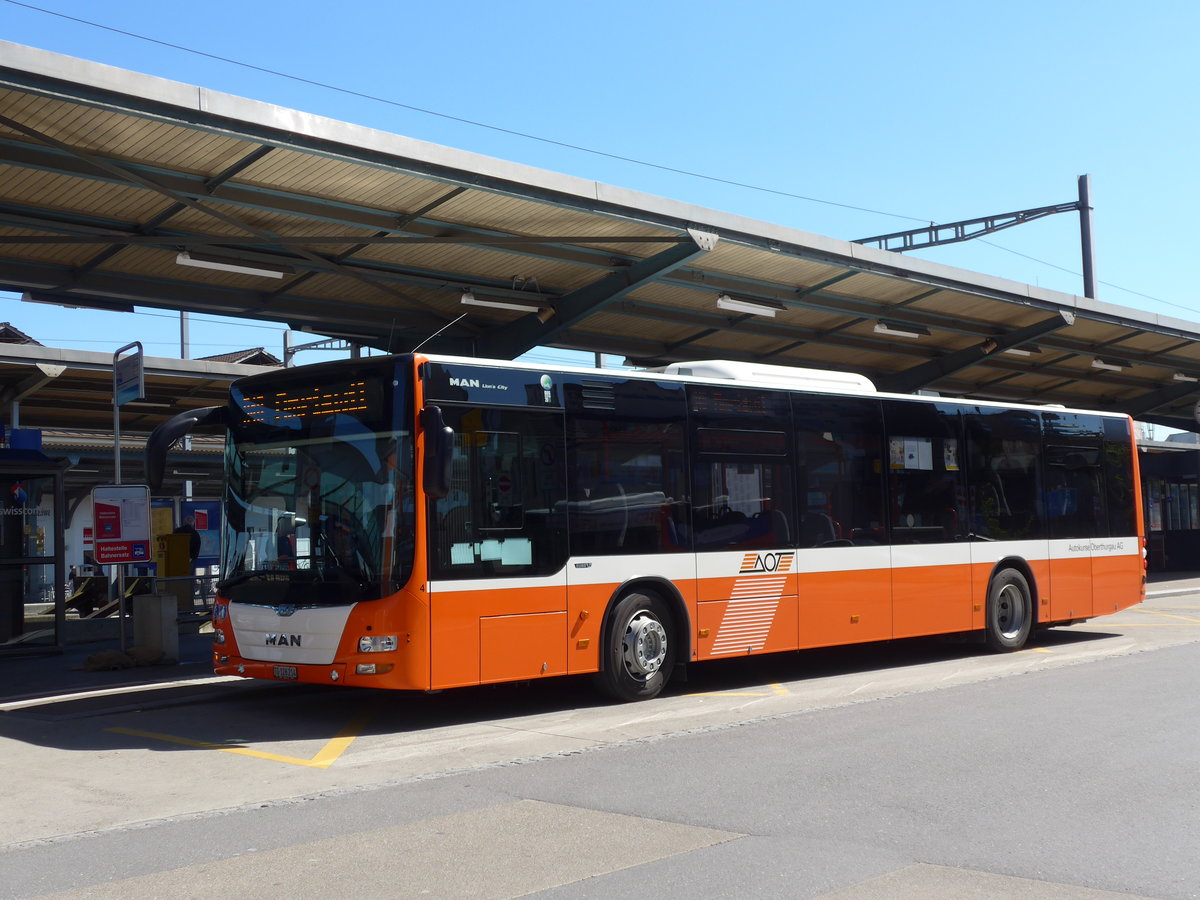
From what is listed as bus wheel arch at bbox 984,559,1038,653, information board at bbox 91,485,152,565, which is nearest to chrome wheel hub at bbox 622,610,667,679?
bus wheel arch at bbox 984,559,1038,653

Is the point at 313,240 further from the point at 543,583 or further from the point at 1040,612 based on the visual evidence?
the point at 1040,612

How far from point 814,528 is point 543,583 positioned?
3.62 meters

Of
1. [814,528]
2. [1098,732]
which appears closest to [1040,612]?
[814,528]

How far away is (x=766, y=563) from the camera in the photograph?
1219 cm

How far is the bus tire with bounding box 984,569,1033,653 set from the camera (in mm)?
14891

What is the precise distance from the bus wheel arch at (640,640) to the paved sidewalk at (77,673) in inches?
198

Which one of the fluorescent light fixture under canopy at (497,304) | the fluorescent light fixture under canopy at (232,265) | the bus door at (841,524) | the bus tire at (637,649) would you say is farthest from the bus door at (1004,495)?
the fluorescent light fixture under canopy at (232,265)

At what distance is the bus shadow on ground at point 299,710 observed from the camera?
32.0ft

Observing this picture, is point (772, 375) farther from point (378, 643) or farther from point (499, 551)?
point (378, 643)

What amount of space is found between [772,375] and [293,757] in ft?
20.6

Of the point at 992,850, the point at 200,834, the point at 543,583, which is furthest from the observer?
the point at 543,583

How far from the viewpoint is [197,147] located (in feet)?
37.8

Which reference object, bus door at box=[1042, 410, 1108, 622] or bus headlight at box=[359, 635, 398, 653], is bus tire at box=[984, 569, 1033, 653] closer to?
bus door at box=[1042, 410, 1108, 622]

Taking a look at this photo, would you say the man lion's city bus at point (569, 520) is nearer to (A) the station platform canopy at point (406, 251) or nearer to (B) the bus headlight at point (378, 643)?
(B) the bus headlight at point (378, 643)
